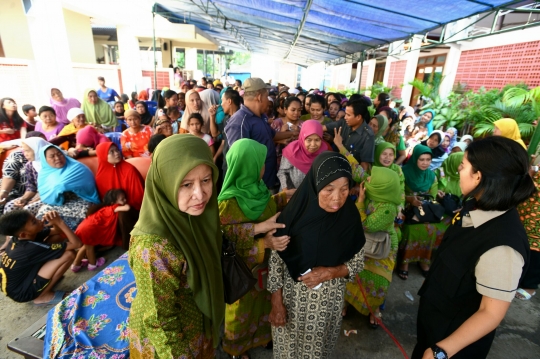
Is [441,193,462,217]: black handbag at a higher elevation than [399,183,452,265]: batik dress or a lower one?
higher

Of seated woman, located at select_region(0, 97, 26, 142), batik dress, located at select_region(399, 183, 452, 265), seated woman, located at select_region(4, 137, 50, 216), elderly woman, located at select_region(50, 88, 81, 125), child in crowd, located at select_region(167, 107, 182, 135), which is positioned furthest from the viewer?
elderly woman, located at select_region(50, 88, 81, 125)

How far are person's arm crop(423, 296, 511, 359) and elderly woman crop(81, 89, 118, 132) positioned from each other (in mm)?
6765

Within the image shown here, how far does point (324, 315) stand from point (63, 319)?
1701mm

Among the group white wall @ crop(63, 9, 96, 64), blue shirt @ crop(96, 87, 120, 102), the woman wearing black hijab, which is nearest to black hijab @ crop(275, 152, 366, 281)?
the woman wearing black hijab

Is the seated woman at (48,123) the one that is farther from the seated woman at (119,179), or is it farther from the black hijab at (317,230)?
the black hijab at (317,230)

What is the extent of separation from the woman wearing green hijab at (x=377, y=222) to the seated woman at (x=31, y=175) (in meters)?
3.77

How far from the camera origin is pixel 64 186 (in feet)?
10.7

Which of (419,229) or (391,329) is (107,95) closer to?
(419,229)

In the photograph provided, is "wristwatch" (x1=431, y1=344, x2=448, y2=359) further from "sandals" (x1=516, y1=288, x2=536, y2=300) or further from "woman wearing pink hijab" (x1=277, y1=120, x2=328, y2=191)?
"sandals" (x1=516, y1=288, x2=536, y2=300)

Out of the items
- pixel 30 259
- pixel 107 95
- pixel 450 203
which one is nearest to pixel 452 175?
pixel 450 203

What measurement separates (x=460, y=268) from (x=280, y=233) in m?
0.95

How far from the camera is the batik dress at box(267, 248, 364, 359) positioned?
5.55 ft

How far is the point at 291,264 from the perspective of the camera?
1.66 metres

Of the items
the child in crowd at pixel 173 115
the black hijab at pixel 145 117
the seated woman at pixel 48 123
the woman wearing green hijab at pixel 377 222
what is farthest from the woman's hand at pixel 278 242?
the black hijab at pixel 145 117
